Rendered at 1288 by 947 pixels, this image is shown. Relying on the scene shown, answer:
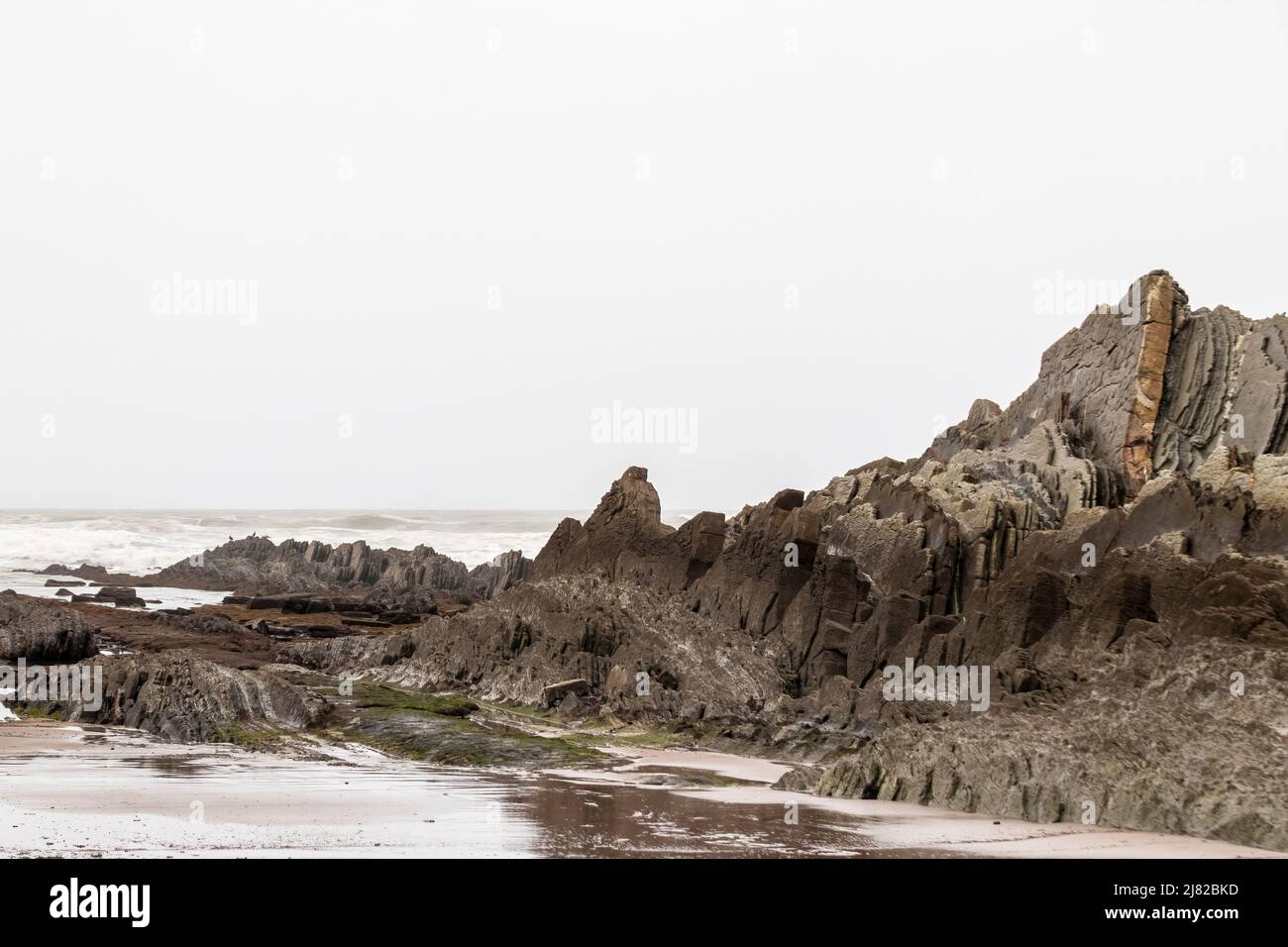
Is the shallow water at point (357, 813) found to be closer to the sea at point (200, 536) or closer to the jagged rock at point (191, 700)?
the jagged rock at point (191, 700)

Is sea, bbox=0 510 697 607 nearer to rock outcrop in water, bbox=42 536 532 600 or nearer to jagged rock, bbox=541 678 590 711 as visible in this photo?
rock outcrop in water, bbox=42 536 532 600

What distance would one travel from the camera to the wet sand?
12320mm

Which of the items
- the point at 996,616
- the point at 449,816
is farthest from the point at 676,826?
the point at 996,616

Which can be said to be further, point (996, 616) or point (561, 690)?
point (561, 690)

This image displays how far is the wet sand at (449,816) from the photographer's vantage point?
1232 centimetres

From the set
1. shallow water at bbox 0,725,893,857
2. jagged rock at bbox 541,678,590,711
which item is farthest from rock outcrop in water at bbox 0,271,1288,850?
shallow water at bbox 0,725,893,857

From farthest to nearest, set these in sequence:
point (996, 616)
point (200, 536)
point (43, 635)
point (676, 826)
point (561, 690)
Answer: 1. point (200, 536)
2. point (43, 635)
3. point (561, 690)
4. point (996, 616)
5. point (676, 826)

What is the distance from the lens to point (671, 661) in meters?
28.1

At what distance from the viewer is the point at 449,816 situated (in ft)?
47.2

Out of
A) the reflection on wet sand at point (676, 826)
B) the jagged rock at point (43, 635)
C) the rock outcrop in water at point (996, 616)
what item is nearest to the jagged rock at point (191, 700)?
the rock outcrop in water at point (996, 616)

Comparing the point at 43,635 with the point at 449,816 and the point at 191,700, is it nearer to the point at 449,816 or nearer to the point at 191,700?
the point at 191,700

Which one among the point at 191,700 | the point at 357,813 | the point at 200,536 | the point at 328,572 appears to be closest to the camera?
the point at 357,813
